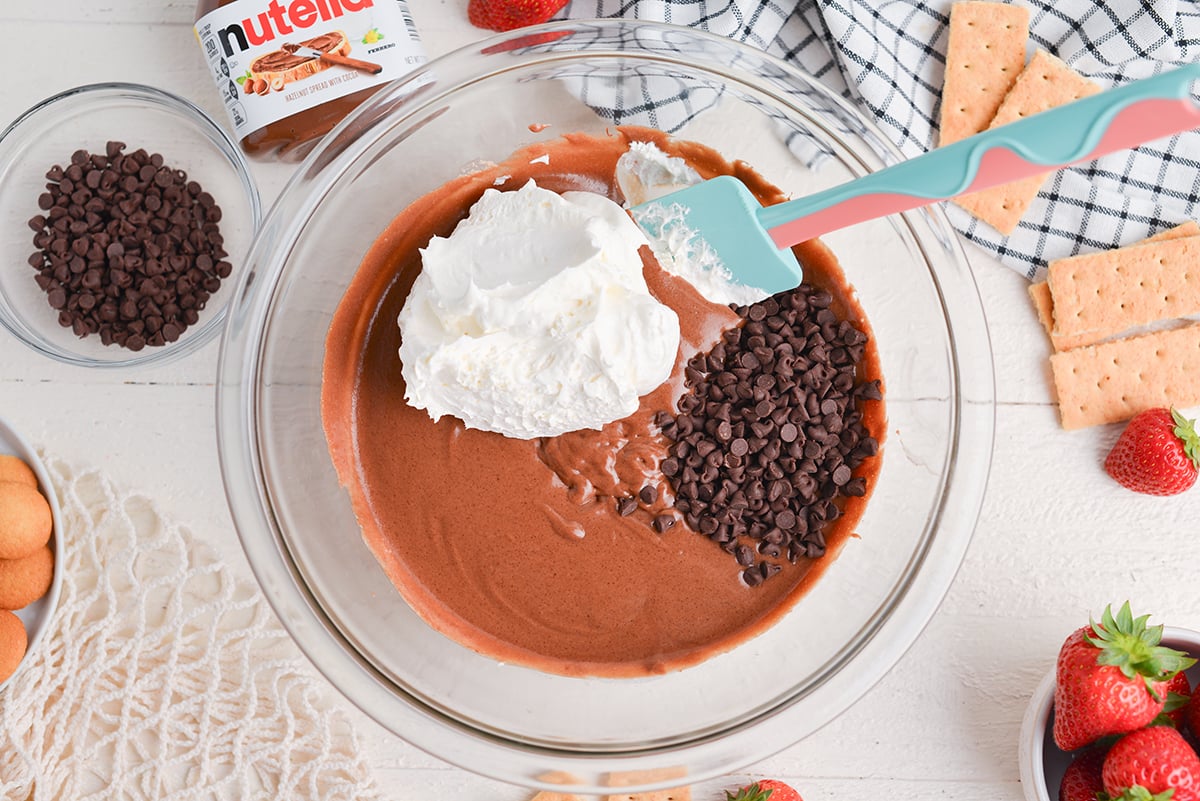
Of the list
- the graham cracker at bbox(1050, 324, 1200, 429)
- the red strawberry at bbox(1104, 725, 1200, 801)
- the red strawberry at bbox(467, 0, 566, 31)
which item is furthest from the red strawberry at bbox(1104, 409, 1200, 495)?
the red strawberry at bbox(467, 0, 566, 31)

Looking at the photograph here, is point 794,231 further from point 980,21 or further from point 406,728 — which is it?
point 406,728

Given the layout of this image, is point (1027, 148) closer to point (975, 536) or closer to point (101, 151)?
point (975, 536)

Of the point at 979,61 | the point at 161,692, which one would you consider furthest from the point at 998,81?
the point at 161,692

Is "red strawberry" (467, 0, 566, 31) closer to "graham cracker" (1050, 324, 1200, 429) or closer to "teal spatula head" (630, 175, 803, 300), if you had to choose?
"teal spatula head" (630, 175, 803, 300)

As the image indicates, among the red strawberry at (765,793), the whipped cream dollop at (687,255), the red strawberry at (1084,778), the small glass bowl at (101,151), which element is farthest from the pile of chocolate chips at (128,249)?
the red strawberry at (1084,778)

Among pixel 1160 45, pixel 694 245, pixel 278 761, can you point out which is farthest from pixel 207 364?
pixel 1160 45

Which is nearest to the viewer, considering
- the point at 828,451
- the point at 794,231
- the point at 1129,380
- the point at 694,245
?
the point at 794,231

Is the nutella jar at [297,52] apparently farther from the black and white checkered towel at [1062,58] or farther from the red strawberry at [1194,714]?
the red strawberry at [1194,714]
